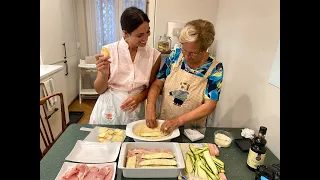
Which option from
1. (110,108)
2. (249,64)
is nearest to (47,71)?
(110,108)

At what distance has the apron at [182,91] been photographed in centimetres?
127

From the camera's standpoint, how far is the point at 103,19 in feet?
12.5

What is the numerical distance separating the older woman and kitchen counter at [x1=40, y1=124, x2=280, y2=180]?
141 mm

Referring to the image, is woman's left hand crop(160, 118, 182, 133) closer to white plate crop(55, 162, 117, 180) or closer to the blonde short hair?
white plate crop(55, 162, 117, 180)

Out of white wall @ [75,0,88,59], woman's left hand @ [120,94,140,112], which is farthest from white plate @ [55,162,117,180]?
white wall @ [75,0,88,59]

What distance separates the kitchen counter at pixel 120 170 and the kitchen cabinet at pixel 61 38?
1.74 metres

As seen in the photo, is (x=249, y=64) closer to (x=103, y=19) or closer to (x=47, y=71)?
(x=47, y=71)

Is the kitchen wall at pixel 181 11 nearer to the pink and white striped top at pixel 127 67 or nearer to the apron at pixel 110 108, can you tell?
the pink and white striped top at pixel 127 67

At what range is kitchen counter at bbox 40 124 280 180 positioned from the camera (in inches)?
35.3

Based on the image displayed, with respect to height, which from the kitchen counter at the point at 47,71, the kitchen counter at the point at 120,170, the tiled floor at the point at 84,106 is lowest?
the tiled floor at the point at 84,106

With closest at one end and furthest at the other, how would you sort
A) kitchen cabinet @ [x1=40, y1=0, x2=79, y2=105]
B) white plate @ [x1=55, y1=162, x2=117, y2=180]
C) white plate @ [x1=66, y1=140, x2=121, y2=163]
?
1. white plate @ [x1=55, y1=162, x2=117, y2=180]
2. white plate @ [x1=66, y1=140, x2=121, y2=163]
3. kitchen cabinet @ [x1=40, y1=0, x2=79, y2=105]

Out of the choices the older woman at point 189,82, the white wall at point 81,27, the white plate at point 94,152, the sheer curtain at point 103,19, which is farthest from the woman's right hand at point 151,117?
the white wall at point 81,27
